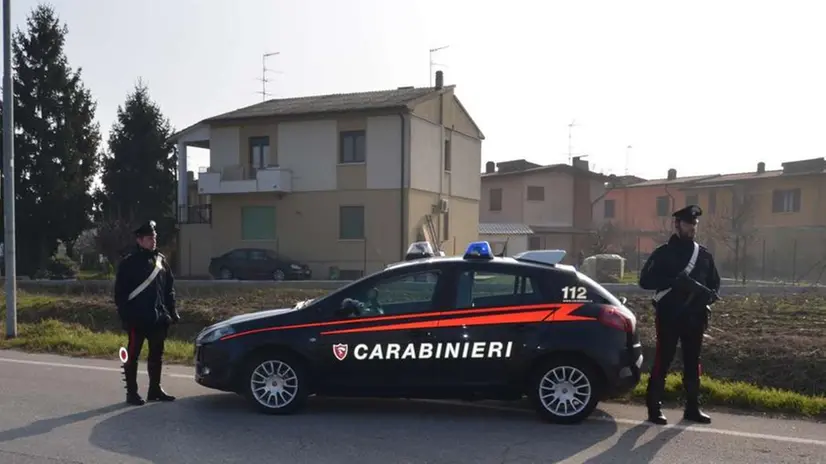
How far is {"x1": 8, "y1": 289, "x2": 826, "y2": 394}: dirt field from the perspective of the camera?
332 inches

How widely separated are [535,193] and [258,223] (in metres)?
20.7

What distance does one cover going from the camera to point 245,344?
6.82 meters

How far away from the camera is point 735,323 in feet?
38.0

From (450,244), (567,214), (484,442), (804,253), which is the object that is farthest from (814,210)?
(484,442)

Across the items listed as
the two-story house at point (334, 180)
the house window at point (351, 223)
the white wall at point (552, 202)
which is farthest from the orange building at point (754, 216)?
the house window at point (351, 223)

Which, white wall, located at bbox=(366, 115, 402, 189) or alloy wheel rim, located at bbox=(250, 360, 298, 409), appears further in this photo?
white wall, located at bbox=(366, 115, 402, 189)

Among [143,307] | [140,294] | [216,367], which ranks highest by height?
[140,294]

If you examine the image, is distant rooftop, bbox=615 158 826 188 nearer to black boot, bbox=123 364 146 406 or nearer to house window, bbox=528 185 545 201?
house window, bbox=528 185 545 201

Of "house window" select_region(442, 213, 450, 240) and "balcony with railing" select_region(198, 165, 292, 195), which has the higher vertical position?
"balcony with railing" select_region(198, 165, 292, 195)

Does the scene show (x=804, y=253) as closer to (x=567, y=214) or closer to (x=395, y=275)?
(x=567, y=214)

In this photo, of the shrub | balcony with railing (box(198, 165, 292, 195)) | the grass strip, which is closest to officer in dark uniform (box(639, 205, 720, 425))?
the grass strip

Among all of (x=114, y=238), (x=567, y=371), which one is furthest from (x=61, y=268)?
(x=567, y=371)

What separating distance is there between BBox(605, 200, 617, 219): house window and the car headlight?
50941 mm

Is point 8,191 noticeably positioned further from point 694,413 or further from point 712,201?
point 712,201
